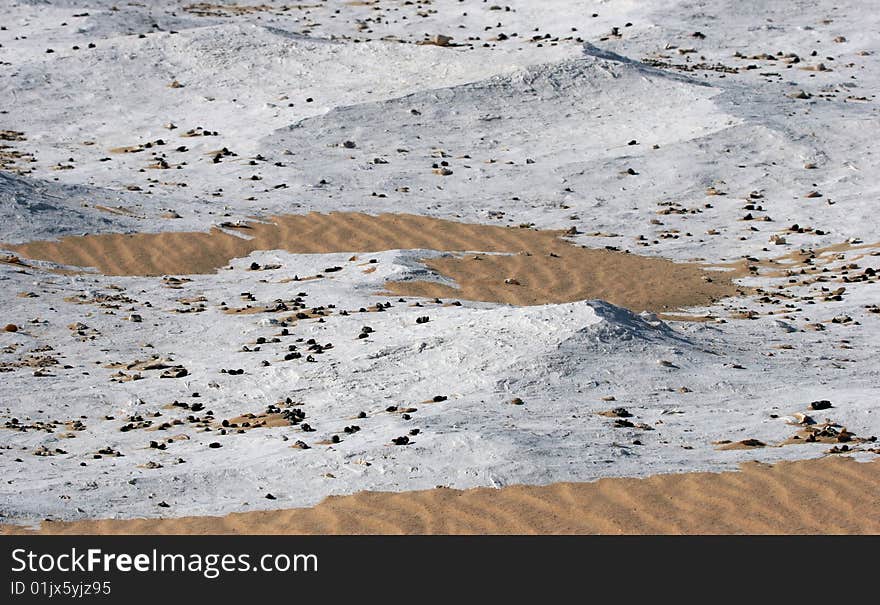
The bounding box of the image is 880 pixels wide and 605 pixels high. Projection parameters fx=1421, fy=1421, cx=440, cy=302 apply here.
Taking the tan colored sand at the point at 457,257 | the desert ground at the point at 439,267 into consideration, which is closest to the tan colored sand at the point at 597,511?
the desert ground at the point at 439,267

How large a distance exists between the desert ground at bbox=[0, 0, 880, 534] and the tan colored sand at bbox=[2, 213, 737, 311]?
0.05m

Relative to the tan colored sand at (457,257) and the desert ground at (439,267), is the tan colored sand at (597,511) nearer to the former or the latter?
the desert ground at (439,267)

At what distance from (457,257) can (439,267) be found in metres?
0.50

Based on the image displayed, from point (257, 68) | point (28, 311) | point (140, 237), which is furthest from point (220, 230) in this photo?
point (257, 68)

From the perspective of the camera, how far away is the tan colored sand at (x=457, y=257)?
45.7 feet

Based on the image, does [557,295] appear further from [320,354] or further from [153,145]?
[153,145]

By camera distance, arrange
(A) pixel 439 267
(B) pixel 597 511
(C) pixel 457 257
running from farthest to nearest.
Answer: (C) pixel 457 257, (A) pixel 439 267, (B) pixel 597 511

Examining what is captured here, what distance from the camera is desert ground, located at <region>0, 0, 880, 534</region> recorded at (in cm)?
842

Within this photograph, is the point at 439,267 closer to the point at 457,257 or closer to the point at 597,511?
the point at 457,257

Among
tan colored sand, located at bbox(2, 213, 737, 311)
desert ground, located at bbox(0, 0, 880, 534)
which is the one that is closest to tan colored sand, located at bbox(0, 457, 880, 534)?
desert ground, located at bbox(0, 0, 880, 534)

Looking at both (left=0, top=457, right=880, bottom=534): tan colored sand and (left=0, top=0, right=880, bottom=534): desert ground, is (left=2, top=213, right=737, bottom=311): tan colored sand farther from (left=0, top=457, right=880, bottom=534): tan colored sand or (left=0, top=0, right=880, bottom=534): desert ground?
(left=0, top=457, right=880, bottom=534): tan colored sand

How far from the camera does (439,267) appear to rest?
46.9 ft

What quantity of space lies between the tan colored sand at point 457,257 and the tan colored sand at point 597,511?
211 inches

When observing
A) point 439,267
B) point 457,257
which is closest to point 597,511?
point 439,267
